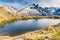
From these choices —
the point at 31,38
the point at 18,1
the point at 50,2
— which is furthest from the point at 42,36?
the point at 18,1

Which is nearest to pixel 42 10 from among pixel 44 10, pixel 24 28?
pixel 44 10

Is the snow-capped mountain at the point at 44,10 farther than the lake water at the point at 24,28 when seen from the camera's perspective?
Yes

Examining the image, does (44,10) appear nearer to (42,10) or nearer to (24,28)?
(42,10)

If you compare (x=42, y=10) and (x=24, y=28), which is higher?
(x=42, y=10)

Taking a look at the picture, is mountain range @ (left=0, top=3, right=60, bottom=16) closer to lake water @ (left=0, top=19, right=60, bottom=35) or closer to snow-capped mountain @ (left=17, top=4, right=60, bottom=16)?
snow-capped mountain @ (left=17, top=4, right=60, bottom=16)

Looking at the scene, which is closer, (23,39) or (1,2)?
(23,39)

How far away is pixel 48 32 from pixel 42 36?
0.99m

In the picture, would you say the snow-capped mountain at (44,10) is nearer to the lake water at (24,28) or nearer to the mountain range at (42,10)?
the mountain range at (42,10)

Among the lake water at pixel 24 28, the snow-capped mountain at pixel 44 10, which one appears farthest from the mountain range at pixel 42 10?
the lake water at pixel 24 28

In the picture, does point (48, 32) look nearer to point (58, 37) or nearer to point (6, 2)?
point (58, 37)

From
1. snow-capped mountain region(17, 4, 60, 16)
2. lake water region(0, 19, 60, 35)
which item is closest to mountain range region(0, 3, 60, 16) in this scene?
snow-capped mountain region(17, 4, 60, 16)

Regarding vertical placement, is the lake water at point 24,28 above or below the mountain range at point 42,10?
below

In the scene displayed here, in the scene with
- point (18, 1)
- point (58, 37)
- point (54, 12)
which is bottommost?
point (58, 37)

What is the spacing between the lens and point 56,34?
1190 centimetres
